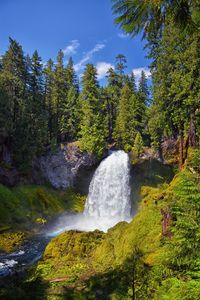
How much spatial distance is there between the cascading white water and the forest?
1.28m

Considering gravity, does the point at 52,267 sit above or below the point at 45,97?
below

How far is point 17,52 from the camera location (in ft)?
125

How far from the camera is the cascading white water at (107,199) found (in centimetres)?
3041

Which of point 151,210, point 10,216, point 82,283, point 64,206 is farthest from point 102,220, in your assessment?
point 82,283

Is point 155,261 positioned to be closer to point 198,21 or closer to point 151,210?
point 151,210

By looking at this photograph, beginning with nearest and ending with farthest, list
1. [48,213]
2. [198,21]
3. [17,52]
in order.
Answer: [198,21]
[48,213]
[17,52]

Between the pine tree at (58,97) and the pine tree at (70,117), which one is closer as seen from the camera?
the pine tree at (70,117)

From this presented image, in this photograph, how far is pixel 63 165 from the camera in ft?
123

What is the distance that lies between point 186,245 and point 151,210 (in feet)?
23.4

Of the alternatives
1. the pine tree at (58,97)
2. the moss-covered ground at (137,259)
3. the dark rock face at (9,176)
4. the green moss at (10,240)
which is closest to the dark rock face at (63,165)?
the dark rock face at (9,176)

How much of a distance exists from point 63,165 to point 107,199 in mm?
8970

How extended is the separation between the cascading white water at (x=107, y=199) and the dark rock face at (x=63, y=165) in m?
2.77

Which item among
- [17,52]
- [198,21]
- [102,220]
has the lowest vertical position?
[102,220]

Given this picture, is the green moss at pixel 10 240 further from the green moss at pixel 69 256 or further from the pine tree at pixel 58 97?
the pine tree at pixel 58 97
